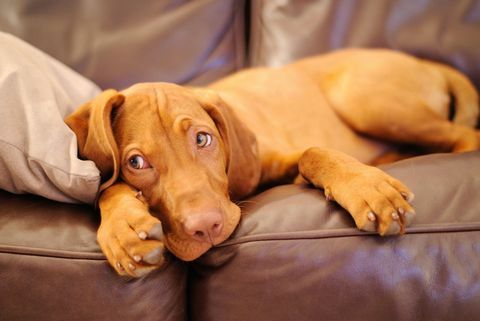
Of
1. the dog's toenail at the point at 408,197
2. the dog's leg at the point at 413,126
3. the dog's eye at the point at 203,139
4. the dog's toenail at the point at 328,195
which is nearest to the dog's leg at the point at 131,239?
the dog's eye at the point at 203,139

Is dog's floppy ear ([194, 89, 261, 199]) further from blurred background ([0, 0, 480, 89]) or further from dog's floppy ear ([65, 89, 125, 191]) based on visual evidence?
blurred background ([0, 0, 480, 89])

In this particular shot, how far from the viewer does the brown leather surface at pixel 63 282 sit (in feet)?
4.63

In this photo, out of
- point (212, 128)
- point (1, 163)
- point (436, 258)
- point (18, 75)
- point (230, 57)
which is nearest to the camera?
point (436, 258)

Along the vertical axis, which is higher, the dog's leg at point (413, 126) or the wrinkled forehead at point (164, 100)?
the wrinkled forehead at point (164, 100)

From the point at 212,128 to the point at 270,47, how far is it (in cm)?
134

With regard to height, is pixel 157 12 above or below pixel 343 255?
above

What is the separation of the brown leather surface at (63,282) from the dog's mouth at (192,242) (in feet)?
0.38

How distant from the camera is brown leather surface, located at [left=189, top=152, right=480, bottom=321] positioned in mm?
1353

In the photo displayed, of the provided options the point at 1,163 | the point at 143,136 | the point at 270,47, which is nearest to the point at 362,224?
the point at 143,136

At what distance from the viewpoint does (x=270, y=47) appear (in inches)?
116

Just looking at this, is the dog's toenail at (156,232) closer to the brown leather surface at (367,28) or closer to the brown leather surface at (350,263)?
the brown leather surface at (350,263)

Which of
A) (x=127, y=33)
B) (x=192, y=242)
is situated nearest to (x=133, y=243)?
(x=192, y=242)

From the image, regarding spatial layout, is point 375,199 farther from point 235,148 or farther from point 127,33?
point 127,33

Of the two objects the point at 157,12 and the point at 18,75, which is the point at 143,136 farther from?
the point at 157,12
